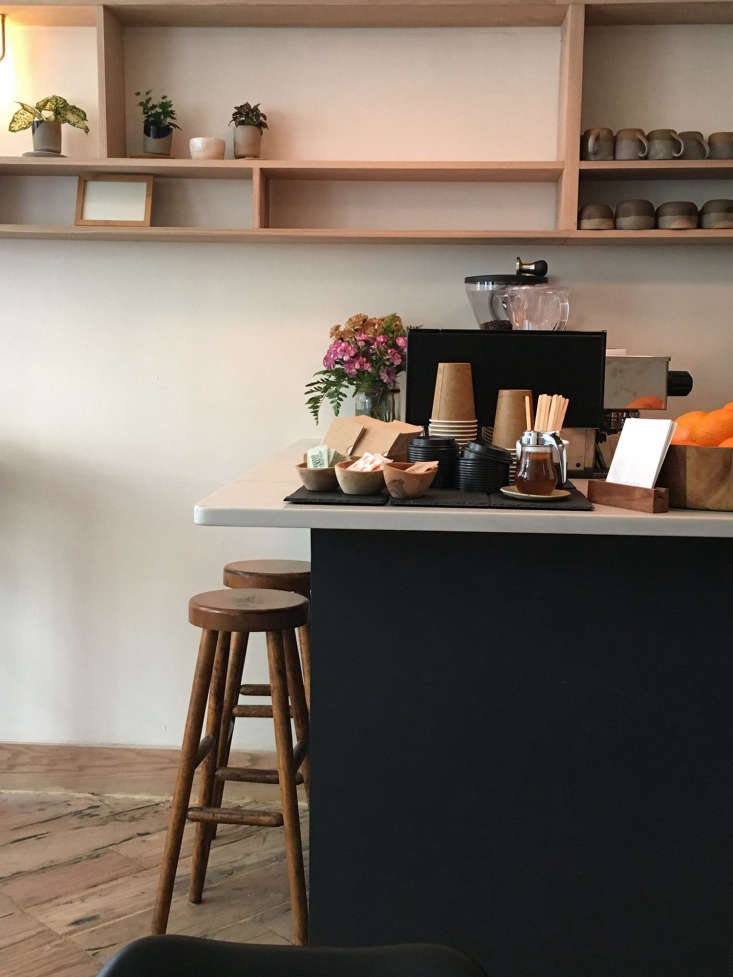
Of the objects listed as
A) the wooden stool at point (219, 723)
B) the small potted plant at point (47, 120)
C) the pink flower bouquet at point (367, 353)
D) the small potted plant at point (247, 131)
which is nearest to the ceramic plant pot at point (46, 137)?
the small potted plant at point (47, 120)

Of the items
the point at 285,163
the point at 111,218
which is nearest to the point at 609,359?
the point at 285,163

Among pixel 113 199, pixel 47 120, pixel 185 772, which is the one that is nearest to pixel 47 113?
pixel 47 120

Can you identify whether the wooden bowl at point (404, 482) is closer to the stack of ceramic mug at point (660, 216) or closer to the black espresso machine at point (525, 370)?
the black espresso machine at point (525, 370)

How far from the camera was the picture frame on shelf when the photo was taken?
298 cm

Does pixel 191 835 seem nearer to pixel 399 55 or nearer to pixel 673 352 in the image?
pixel 673 352

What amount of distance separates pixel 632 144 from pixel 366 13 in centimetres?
→ 84

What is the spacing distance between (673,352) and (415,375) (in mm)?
1098

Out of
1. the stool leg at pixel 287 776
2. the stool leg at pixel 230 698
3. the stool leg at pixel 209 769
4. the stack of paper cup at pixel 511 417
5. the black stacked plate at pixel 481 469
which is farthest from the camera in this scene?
the stool leg at pixel 230 698

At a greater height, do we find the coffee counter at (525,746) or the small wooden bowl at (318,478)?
the small wooden bowl at (318,478)

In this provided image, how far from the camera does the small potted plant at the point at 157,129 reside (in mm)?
2961

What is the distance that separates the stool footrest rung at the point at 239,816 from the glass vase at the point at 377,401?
113 centimetres

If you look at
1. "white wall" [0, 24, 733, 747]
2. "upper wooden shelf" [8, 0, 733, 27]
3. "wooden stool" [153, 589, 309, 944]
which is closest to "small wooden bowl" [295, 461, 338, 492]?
"wooden stool" [153, 589, 309, 944]

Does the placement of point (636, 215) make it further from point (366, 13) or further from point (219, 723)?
point (219, 723)

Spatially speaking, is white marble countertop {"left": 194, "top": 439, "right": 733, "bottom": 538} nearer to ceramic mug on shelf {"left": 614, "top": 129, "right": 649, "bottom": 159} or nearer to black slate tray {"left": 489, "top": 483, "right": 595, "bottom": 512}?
black slate tray {"left": 489, "top": 483, "right": 595, "bottom": 512}
